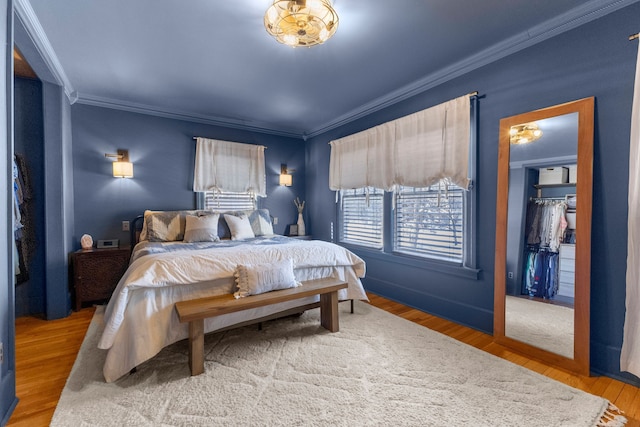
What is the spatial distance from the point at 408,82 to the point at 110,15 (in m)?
2.76

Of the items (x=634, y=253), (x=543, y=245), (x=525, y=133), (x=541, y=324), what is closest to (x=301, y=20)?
(x=525, y=133)

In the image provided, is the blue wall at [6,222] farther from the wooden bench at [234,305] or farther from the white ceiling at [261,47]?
the wooden bench at [234,305]

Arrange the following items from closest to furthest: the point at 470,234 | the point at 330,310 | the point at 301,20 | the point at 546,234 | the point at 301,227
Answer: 1. the point at 301,20
2. the point at 546,234
3. the point at 330,310
4. the point at 470,234
5. the point at 301,227

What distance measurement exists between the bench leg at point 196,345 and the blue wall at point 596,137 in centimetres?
240

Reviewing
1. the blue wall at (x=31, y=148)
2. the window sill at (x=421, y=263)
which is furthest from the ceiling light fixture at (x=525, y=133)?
the blue wall at (x=31, y=148)

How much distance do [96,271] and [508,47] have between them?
4.78 m

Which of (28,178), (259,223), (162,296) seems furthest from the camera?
(259,223)

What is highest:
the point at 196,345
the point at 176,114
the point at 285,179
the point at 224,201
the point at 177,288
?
the point at 176,114

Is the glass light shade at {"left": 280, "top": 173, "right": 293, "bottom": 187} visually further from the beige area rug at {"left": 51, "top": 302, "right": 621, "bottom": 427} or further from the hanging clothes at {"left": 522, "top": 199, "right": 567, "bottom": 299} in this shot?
the hanging clothes at {"left": 522, "top": 199, "right": 567, "bottom": 299}

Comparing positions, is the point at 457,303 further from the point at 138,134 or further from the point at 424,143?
the point at 138,134

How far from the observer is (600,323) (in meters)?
Answer: 2.07

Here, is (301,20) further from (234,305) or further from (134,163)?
(134,163)

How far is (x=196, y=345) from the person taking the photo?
2.05 meters

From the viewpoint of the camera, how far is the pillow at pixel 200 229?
11.2 feet
